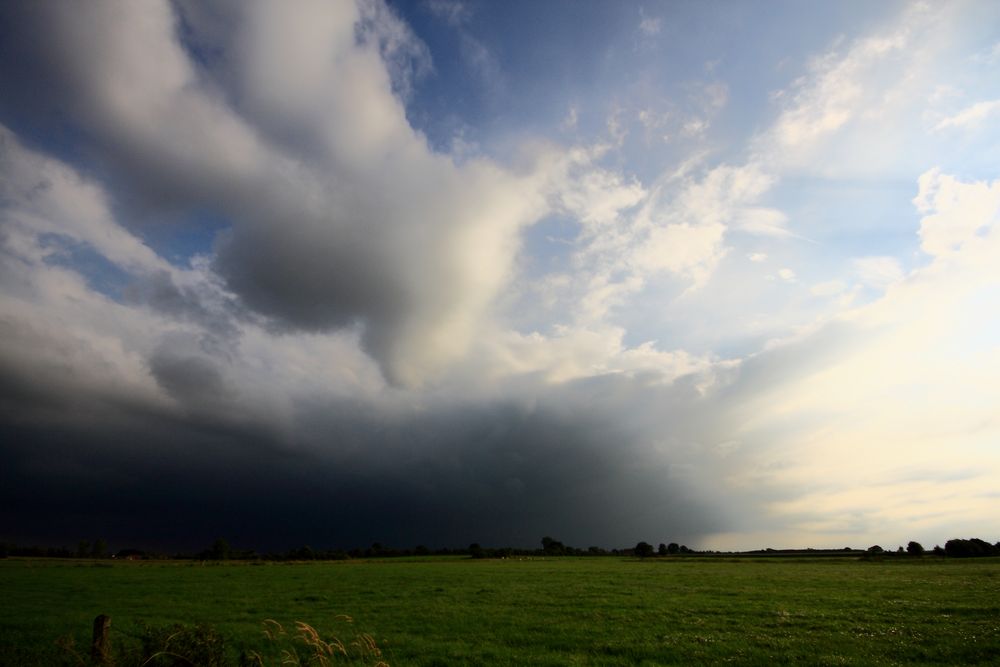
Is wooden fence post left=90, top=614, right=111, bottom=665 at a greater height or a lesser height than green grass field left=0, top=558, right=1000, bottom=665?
greater

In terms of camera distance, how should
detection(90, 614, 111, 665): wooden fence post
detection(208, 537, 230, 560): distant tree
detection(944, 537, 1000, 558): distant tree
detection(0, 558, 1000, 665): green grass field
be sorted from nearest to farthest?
detection(90, 614, 111, 665): wooden fence post < detection(0, 558, 1000, 665): green grass field < detection(944, 537, 1000, 558): distant tree < detection(208, 537, 230, 560): distant tree

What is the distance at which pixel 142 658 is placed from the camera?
325 inches

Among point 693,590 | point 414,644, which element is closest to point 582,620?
point 414,644

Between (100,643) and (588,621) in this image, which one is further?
(588,621)

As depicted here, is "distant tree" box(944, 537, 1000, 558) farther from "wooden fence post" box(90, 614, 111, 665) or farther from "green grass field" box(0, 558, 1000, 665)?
"wooden fence post" box(90, 614, 111, 665)

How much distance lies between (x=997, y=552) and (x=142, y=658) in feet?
535

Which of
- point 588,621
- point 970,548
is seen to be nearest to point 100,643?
point 588,621

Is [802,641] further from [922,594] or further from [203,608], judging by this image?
[203,608]

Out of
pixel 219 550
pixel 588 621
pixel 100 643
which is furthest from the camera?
pixel 219 550

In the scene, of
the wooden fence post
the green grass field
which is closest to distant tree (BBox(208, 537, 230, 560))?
the green grass field

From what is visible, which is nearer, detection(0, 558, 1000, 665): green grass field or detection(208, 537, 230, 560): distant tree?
detection(0, 558, 1000, 665): green grass field

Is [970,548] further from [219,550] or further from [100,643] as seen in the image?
[219,550]

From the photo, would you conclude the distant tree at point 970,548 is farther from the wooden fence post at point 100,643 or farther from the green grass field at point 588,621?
the wooden fence post at point 100,643

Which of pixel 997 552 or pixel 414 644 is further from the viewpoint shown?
pixel 997 552
